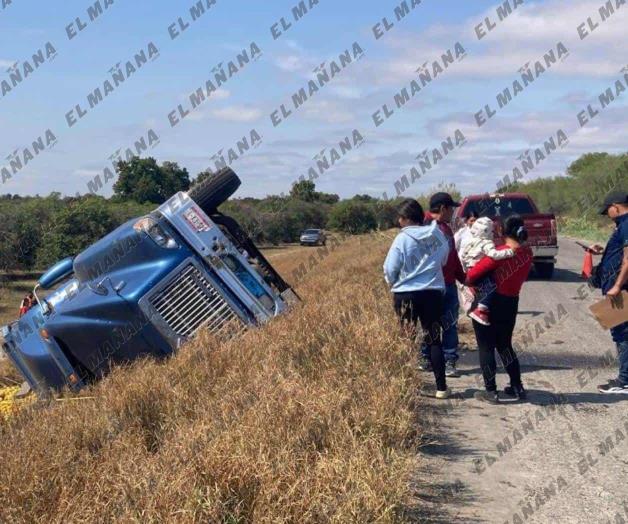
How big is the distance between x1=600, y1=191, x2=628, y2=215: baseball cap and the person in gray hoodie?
1611mm

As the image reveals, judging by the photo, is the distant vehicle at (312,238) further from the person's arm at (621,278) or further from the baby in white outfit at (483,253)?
the person's arm at (621,278)

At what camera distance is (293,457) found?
450 centimetres

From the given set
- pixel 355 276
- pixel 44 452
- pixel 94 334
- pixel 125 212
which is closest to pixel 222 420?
pixel 44 452

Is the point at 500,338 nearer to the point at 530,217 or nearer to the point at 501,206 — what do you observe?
the point at 530,217

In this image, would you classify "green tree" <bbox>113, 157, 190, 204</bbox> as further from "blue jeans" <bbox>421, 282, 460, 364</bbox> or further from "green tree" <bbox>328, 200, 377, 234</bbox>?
"blue jeans" <bbox>421, 282, 460, 364</bbox>

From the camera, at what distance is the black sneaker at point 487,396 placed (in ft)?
23.6

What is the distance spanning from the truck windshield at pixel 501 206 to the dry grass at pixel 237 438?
11.7 m

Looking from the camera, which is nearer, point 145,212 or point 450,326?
point 450,326

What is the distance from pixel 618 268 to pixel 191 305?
401cm

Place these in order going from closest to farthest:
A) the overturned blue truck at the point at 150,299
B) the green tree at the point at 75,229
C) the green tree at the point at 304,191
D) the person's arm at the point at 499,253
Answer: the person's arm at the point at 499,253, the overturned blue truck at the point at 150,299, the green tree at the point at 75,229, the green tree at the point at 304,191

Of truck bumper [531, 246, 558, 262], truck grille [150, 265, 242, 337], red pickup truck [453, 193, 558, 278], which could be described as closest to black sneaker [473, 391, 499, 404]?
truck grille [150, 265, 242, 337]

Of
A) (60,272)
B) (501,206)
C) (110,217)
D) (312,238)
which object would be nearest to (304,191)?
(312,238)

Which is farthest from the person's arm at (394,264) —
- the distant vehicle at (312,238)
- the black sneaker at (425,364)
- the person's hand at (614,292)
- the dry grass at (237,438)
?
the distant vehicle at (312,238)

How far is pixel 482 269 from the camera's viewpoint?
7.23 meters
